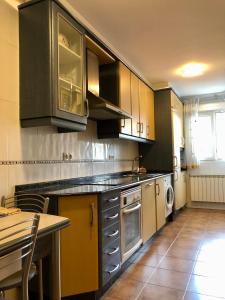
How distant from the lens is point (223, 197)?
4.85 metres

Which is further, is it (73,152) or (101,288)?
(73,152)

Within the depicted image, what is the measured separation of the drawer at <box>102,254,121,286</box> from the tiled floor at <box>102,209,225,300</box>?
0.11 meters

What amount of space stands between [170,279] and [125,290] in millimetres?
435

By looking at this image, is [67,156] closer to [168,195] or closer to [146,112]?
[146,112]

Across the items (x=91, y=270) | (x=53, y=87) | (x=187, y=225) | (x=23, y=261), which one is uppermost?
(x=53, y=87)

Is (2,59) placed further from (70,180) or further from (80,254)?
(80,254)

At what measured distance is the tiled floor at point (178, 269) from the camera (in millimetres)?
1900

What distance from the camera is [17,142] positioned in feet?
6.05

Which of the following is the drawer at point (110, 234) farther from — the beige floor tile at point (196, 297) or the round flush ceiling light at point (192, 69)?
the round flush ceiling light at point (192, 69)

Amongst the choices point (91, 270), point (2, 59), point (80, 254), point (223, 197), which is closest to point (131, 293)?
point (91, 270)

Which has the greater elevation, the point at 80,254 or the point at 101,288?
the point at 80,254

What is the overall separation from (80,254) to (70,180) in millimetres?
811

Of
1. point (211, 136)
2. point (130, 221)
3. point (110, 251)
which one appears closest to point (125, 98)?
point (130, 221)

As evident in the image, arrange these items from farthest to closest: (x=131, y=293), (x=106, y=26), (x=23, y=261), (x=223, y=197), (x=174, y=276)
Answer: (x=223, y=197)
(x=106, y=26)
(x=174, y=276)
(x=131, y=293)
(x=23, y=261)
